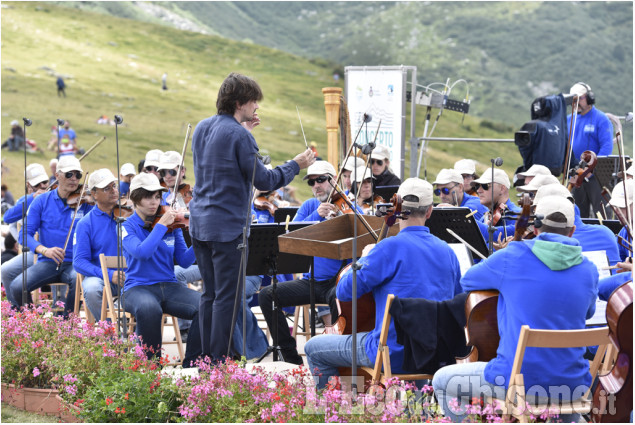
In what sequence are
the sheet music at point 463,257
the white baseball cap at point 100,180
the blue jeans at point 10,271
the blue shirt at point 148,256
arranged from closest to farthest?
the sheet music at point 463,257 < the blue shirt at point 148,256 < the white baseball cap at point 100,180 < the blue jeans at point 10,271

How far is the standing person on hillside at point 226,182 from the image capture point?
15.4ft

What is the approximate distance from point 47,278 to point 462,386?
4.63 metres

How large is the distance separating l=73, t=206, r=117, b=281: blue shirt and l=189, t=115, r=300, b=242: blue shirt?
5.77 ft

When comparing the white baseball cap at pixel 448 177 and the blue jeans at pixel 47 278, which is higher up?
the white baseball cap at pixel 448 177

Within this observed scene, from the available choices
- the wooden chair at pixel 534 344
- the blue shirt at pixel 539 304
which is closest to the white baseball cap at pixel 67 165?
the blue shirt at pixel 539 304

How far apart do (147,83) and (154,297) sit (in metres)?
58.3

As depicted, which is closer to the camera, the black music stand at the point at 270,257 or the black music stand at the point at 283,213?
the black music stand at the point at 270,257

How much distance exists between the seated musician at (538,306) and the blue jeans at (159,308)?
107 inches

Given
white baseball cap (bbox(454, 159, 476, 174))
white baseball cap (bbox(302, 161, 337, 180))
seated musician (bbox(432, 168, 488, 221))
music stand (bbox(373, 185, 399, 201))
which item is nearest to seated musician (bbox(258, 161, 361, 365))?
white baseball cap (bbox(302, 161, 337, 180))

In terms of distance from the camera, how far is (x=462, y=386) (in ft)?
11.9

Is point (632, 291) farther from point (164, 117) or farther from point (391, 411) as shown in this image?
point (164, 117)

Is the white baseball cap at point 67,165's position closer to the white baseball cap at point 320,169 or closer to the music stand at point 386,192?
the white baseball cap at point 320,169

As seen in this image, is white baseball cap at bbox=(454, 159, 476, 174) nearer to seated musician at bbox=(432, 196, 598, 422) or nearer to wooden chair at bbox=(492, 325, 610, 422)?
seated musician at bbox=(432, 196, 598, 422)

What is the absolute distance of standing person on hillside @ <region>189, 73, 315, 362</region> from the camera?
471 cm
